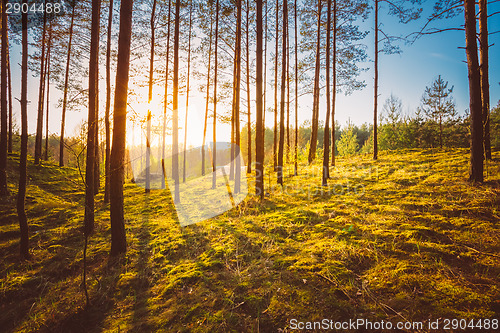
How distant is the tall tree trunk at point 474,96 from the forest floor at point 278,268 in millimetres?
514

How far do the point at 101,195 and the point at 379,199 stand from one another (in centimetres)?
1326

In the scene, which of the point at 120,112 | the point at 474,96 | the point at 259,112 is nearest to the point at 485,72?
the point at 474,96

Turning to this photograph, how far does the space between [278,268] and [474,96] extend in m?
6.86

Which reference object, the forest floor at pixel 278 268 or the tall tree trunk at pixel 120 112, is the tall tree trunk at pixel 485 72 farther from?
the tall tree trunk at pixel 120 112

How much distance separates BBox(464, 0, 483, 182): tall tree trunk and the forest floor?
514mm

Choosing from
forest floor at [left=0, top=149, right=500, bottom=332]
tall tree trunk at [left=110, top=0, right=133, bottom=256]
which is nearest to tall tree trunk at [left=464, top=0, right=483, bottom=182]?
forest floor at [left=0, top=149, right=500, bottom=332]

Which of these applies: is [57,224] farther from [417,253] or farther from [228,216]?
[417,253]

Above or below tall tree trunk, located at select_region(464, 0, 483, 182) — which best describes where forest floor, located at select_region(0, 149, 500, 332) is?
below

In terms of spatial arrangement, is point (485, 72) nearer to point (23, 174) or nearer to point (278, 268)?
point (278, 268)

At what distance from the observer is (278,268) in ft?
10.9

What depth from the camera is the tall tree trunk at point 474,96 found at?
516cm

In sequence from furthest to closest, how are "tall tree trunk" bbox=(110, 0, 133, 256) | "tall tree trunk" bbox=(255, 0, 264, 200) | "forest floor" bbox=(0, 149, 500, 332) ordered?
"tall tree trunk" bbox=(255, 0, 264, 200), "tall tree trunk" bbox=(110, 0, 133, 256), "forest floor" bbox=(0, 149, 500, 332)

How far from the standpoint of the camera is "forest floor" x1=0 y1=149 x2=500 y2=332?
2.40 m

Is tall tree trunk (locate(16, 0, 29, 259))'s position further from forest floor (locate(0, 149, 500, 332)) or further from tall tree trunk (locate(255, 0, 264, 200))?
tall tree trunk (locate(255, 0, 264, 200))
